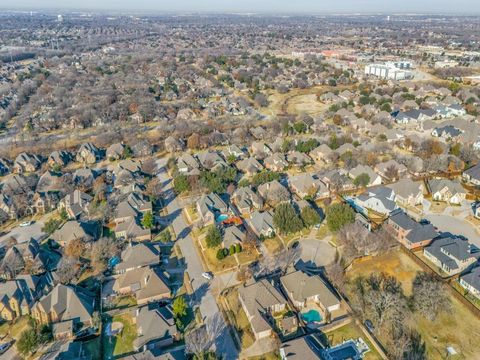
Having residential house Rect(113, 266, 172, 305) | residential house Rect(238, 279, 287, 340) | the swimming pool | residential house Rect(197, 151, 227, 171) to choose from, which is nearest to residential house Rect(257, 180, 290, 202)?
residential house Rect(197, 151, 227, 171)

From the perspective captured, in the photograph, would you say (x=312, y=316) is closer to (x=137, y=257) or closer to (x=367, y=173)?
(x=137, y=257)

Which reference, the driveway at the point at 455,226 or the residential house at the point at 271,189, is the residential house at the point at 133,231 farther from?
the driveway at the point at 455,226

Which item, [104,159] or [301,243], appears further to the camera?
[104,159]

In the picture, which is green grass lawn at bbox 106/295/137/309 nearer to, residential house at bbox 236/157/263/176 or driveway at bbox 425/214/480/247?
residential house at bbox 236/157/263/176

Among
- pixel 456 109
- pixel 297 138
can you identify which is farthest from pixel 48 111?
pixel 456 109

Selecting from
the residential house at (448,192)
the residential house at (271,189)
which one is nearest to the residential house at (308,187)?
the residential house at (271,189)

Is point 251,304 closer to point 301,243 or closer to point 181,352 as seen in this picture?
point 181,352

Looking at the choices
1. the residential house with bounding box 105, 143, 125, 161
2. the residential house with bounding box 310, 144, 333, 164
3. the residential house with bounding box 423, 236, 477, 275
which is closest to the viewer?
the residential house with bounding box 423, 236, 477, 275
